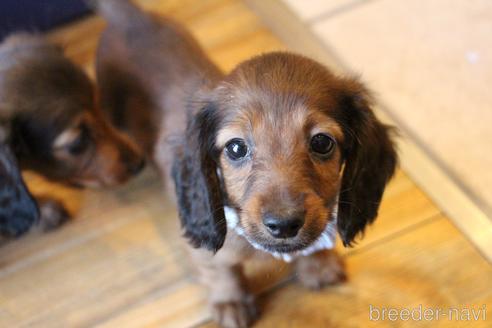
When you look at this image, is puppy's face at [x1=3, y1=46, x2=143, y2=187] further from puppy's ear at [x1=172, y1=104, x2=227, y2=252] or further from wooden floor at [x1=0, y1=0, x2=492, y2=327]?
puppy's ear at [x1=172, y1=104, x2=227, y2=252]

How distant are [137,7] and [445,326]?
1.68 m

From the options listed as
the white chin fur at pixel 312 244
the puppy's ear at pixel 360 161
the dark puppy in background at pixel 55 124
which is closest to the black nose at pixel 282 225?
the white chin fur at pixel 312 244

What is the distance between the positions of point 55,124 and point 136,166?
398 mm

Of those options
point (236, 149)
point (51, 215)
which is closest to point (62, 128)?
point (51, 215)

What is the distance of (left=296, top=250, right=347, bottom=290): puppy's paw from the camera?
1918 millimetres

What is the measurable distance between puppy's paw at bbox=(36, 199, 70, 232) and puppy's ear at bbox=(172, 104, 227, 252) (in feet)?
2.62

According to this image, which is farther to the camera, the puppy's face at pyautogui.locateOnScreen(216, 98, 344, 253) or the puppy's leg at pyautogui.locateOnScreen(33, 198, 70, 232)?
the puppy's leg at pyautogui.locateOnScreen(33, 198, 70, 232)

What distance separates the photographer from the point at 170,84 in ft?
6.56

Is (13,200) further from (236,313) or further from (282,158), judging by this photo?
(282,158)

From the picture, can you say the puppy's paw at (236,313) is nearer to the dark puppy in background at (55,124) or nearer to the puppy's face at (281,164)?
the puppy's face at (281,164)

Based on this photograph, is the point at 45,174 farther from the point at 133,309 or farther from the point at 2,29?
the point at 2,29

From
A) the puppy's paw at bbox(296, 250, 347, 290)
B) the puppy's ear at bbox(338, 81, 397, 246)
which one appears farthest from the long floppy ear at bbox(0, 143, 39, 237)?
the puppy's ear at bbox(338, 81, 397, 246)

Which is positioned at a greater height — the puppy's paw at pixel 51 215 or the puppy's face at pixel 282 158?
the puppy's face at pixel 282 158

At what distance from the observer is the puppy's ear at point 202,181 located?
1557 millimetres
